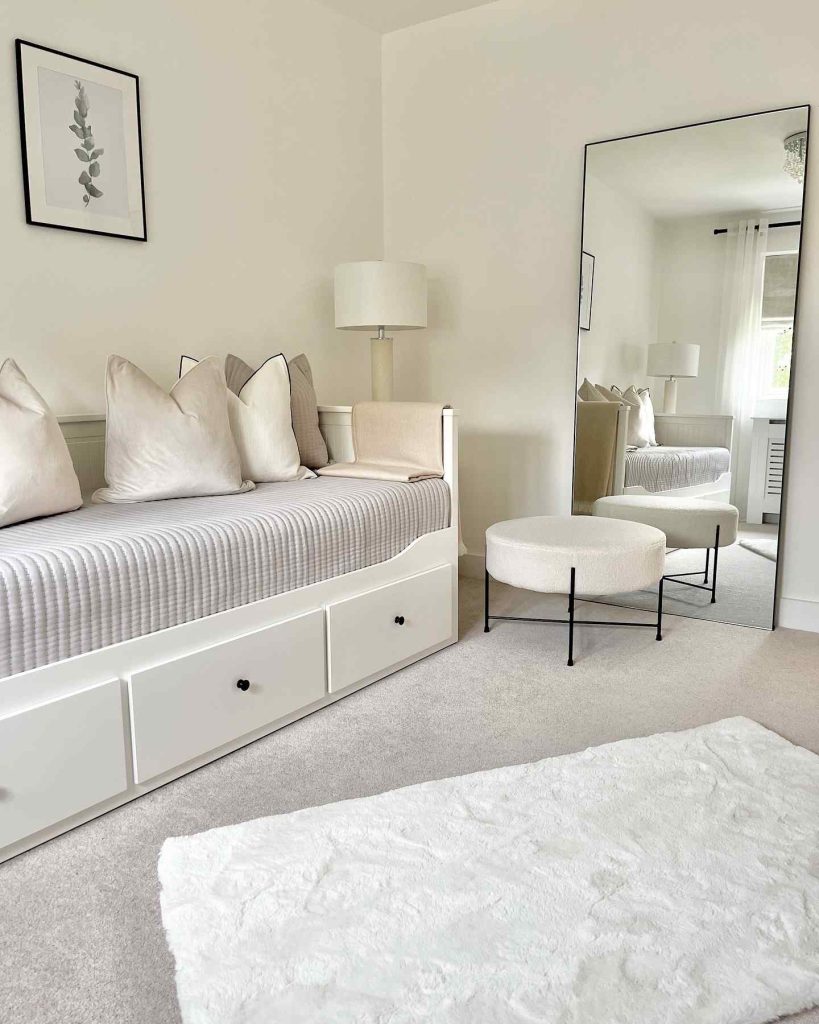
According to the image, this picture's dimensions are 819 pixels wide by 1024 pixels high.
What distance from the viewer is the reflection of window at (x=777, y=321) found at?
2758 mm

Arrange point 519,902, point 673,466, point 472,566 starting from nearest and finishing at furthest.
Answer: point 519,902 < point 673,466 < point 472,566

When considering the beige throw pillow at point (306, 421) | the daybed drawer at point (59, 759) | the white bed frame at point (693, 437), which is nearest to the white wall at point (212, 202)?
the beige throw pillow at point (306, 421)

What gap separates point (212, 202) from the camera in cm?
291

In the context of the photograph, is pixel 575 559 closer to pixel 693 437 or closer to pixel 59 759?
pixel 693 437

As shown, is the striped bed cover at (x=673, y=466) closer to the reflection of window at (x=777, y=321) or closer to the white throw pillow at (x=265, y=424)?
the reflection of window at (x=777, y=321)

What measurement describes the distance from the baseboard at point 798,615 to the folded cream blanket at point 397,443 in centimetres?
134

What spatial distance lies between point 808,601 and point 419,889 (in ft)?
6.73

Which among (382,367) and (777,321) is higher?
(777,321)

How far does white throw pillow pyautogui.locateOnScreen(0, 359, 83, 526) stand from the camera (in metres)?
1.84

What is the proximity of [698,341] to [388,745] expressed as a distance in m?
1.86

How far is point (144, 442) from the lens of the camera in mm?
2223

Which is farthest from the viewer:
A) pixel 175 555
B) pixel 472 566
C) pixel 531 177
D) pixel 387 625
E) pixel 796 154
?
pixel 472 566

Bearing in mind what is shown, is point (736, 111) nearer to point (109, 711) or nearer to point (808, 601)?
point (808, 601)

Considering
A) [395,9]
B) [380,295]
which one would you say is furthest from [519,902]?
[395,9]
